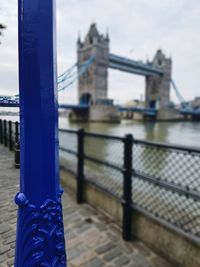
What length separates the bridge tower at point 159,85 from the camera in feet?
169

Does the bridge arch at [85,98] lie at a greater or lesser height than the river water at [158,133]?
greater

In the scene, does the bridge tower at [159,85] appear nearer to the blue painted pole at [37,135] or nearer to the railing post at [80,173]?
the railing post at [80,173]

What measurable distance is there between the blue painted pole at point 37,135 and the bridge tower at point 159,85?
5086 centimetres

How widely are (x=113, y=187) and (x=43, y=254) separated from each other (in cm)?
235

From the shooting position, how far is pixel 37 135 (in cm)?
62

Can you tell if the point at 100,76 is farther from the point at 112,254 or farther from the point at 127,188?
the point at 112,254

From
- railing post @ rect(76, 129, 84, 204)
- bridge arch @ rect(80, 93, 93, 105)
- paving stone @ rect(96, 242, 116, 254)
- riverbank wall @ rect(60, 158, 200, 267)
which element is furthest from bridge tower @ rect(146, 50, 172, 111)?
paving stone @ rect(96, 242, 116, 254)

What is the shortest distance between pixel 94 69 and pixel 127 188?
37.9m

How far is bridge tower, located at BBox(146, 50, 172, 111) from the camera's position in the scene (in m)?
51.5

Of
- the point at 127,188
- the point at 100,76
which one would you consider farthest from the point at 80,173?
the point at 100,76

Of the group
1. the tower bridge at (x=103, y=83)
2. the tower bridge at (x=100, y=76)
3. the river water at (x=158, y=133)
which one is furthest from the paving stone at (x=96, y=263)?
the tower bridge at (x=100, y=76)

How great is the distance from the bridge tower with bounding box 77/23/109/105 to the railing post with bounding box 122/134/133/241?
35895mm

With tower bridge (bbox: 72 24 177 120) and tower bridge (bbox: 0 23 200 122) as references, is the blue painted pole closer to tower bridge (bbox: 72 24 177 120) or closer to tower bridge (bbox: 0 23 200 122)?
tower bridge (bbox: 0 23 200 122)

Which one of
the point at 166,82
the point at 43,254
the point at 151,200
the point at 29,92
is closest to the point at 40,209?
the point at 43,254
